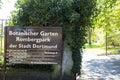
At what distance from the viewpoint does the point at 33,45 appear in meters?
8.43

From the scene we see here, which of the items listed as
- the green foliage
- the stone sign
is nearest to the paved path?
the green foliage

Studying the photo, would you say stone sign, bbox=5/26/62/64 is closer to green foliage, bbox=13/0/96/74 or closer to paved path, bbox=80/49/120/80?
green foliage, bbox=13/0/96/74

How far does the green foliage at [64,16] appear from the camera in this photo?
873cm

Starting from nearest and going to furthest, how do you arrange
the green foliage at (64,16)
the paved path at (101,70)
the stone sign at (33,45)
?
the stone sign at (33,45) → the green foliage at (64,16) → the paved path at (101,70)

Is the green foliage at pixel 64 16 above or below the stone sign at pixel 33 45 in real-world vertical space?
above

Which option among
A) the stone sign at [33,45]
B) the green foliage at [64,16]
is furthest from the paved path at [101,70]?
the stone sign at [33,45]

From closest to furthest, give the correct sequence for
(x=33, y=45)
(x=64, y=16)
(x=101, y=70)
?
1. (x=33, y=45)
2. (x=64, y=16)
3. (x=101, y=70)

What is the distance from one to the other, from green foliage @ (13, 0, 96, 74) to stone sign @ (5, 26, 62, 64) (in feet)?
1.79

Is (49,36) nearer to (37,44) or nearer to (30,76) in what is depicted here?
(37,44)

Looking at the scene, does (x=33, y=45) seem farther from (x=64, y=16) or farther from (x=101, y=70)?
(x=101, y=70)

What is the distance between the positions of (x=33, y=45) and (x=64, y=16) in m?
1.50

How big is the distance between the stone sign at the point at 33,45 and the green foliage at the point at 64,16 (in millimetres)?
546

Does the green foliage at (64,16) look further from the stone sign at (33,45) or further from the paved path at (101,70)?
the paved path at (101,70)

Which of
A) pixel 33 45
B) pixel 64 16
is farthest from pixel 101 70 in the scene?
pixel 33 45
